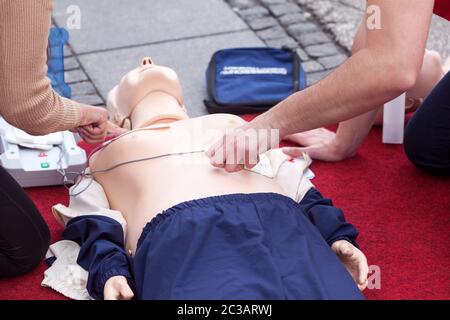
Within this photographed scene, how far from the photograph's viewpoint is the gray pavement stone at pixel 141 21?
11.2ft

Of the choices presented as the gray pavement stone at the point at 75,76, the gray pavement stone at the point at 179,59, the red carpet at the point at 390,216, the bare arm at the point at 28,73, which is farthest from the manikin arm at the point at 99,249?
the gray pavement stone at the point at 75,76

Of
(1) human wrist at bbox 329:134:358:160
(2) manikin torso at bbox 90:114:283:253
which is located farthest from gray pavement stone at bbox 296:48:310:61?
(2) manikin torso at bbox 90:114:283:253

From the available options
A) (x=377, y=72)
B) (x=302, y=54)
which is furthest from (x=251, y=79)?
(x=377, y=72)

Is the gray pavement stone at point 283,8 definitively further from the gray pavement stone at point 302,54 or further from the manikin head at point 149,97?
the manikin head at point 149,97

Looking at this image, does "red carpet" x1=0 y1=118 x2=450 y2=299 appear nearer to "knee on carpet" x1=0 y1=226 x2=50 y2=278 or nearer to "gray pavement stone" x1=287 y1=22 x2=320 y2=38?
"knee on carpet" x1=0 y1=226 x2=50 y2=278

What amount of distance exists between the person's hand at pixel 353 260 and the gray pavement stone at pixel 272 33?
1597 millimetres

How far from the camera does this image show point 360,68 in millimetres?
1779

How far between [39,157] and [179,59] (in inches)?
37.4

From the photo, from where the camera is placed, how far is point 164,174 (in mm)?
2066

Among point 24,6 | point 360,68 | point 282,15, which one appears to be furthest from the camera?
point 282,15

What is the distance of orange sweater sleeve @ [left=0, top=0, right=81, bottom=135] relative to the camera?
66.1 inches
